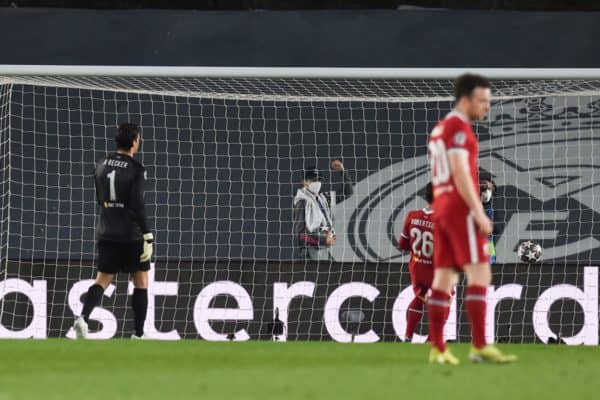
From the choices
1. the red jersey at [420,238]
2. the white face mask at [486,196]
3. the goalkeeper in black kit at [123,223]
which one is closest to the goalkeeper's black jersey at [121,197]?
the goalkeeper in black kit at [123,223]

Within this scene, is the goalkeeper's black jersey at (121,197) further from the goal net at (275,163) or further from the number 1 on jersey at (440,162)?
the goal net at (275,163)

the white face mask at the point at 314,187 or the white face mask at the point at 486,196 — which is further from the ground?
the white face mask at the point at 314,187

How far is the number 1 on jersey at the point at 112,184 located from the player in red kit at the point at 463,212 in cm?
391

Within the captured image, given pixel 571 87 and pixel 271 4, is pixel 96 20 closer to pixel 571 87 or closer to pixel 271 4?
pixel 271 4

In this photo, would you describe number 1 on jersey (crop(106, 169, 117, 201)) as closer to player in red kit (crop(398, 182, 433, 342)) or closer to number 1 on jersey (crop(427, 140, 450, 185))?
player in red kit (crop(398, 182, 433, 342))

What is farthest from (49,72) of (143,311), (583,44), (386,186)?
(583,44)

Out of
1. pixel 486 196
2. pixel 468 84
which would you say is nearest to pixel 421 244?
pixel 468 84

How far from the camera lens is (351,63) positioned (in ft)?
53.2

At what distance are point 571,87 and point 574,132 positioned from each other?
1890mm

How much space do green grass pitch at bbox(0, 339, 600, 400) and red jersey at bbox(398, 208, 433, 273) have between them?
849mm

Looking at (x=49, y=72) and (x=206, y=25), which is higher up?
(x=206, y=25)

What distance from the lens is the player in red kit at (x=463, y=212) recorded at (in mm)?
7680

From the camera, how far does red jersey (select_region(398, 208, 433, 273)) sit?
1112 centimetres

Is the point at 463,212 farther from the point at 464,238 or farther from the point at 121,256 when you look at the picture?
the point at 121,256
